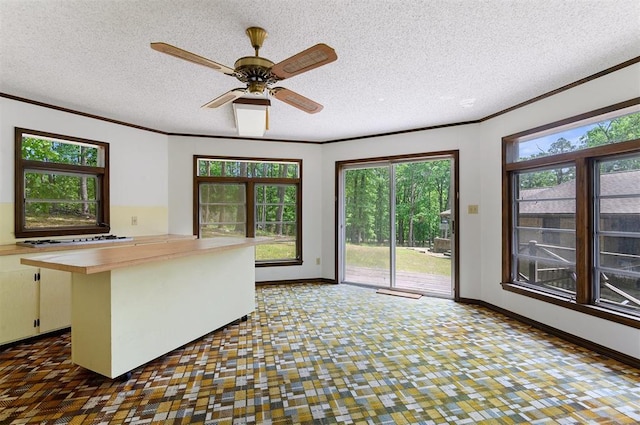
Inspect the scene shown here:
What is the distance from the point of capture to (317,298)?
170 inches

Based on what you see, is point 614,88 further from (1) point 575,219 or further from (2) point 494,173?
(2) point 494,173

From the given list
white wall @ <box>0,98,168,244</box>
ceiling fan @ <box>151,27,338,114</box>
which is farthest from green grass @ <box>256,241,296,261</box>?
ceiling fan @ <box>151,27,338,114</box>

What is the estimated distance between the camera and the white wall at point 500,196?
2535mm

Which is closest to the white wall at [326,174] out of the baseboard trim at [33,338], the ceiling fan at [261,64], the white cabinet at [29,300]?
the white cabinet at [29,300]

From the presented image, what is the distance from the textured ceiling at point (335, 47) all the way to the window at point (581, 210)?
54 cm

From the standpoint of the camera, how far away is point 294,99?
2.34 meters

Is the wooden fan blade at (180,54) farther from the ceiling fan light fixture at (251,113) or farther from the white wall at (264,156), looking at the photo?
the white wall at (264,156)

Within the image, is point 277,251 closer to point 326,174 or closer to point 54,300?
point 326,174

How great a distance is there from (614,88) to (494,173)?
1435mm

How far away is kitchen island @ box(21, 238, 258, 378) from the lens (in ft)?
7.02

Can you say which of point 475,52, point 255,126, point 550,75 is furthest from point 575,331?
point 255,126

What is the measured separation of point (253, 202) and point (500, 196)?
3.59 m

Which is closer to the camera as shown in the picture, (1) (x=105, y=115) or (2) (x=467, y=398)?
(2) (x=467, y=398)

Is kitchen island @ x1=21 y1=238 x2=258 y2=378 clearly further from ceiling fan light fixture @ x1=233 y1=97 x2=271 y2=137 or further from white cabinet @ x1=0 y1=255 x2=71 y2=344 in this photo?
ceiling fan light fixture @ x1=233 y1=97 x2=271 y2=137
